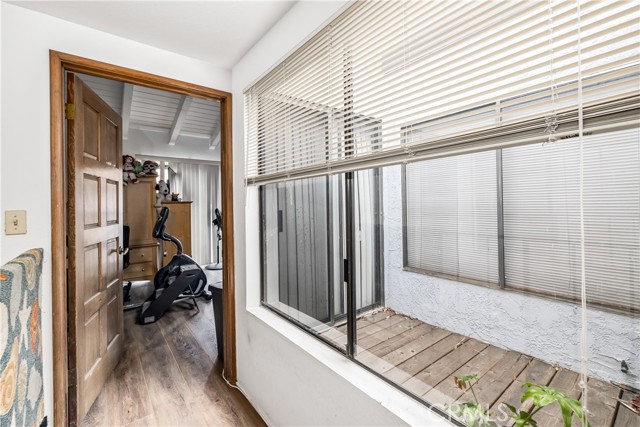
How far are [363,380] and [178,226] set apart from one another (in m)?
5.09

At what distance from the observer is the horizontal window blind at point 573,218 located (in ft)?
2.27

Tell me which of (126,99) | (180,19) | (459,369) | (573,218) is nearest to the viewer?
(573,218)

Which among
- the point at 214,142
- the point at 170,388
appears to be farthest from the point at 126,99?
the point at 170,388

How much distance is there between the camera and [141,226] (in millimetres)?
4961

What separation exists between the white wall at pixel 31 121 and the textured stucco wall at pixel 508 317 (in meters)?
1.80

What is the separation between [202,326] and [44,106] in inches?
Result: 98.3

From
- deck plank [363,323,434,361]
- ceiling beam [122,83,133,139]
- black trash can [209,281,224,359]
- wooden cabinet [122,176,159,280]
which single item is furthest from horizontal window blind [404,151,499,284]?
wooden cabinet [122,176,159,280]

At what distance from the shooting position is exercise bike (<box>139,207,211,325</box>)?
341 cm

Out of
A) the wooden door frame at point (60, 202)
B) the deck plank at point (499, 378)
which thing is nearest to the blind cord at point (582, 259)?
the deck plank at point (499, 378)

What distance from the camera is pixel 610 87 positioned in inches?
24.6

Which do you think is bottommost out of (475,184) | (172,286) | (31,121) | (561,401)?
(172,286)

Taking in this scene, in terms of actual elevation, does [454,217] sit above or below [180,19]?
below

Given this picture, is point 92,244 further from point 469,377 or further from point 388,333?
point 469,377

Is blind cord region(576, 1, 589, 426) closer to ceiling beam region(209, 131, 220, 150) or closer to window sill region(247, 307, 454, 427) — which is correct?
window sill region(247, 307, 454, 427)
